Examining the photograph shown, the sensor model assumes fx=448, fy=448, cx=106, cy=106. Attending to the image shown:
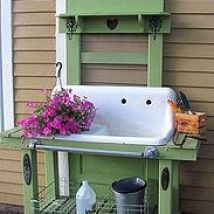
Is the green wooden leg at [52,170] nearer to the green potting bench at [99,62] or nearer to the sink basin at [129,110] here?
the green potting bench at [99,62]

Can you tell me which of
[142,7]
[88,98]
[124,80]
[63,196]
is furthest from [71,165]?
[142,7]

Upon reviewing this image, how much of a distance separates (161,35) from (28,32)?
99 cm

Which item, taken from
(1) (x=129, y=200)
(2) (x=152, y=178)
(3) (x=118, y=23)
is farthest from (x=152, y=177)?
(3) (x=118, y=23)

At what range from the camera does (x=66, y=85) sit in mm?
3178

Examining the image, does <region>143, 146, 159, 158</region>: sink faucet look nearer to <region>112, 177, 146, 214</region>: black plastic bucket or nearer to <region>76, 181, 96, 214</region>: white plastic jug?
<region>112, 177, 146, 214</region>: black plastic bucket


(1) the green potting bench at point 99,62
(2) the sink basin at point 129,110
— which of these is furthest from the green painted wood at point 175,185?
(2) the sink basin at point 129,110

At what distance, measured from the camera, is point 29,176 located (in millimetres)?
2861

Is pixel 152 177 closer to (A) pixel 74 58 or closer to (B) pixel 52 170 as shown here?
(B) pixel 52 170

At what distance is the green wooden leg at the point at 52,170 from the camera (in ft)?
10.4

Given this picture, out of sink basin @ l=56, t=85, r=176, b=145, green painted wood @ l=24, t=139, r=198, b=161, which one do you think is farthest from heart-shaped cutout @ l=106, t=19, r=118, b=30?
green painted wood @ l=24, t=139, r=198, b=161

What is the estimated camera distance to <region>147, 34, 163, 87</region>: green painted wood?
2980 millimetres

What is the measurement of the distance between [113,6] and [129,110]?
71cm

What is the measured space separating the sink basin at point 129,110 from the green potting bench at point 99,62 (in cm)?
12

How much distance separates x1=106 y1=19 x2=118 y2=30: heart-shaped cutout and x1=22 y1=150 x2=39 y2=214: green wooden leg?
99cm
